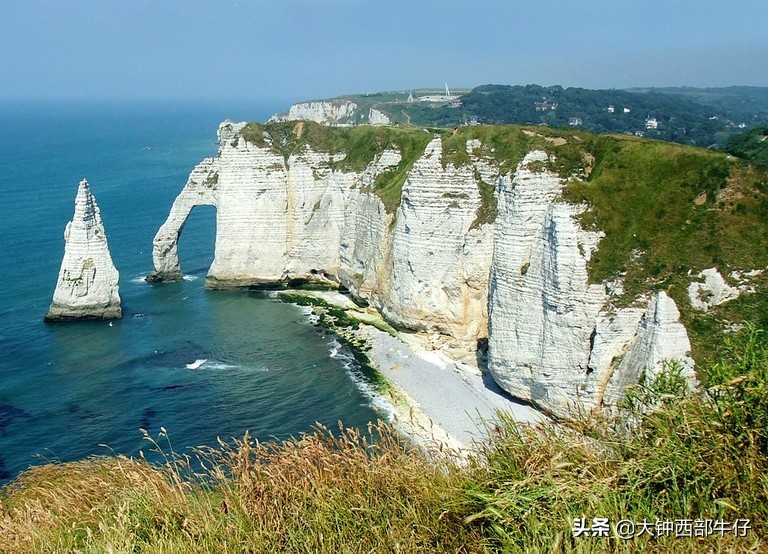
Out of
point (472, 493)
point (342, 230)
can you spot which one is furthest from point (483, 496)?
point (342, 230)

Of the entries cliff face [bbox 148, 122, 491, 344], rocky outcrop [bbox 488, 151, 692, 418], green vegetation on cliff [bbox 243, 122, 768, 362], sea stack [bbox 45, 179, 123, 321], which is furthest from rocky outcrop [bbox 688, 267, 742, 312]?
sea stack [bbox 45, 179, 123, 321]

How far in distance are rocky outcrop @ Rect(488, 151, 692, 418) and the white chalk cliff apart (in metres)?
0.05

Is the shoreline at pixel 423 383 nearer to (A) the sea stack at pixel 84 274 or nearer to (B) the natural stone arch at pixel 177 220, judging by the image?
(A) the sea stack at pixel 84 274

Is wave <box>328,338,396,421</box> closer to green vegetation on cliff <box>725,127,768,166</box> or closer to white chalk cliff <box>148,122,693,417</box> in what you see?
white chalk cliff <box>148,122,693,417</box>

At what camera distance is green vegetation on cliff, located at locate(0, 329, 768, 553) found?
8.71 m

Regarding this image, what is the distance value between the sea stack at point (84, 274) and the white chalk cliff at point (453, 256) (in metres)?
7.99

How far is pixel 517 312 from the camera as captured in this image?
30859 millimetres

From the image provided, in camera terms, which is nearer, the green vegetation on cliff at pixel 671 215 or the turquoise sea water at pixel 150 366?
the green vegetation on cliff at pixel 671 215

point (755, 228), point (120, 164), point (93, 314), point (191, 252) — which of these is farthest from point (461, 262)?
point (120, 164)

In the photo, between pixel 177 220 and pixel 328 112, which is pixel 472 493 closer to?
pixel 177 220

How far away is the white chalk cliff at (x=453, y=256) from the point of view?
27078 millimetres

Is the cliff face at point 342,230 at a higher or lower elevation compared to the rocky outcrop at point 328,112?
lower

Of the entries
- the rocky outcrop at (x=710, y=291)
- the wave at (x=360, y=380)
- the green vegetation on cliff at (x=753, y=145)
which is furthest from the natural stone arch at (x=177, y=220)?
the green vegetation on cliff at (x=753, y=145)

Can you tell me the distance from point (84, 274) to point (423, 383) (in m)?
25.5
